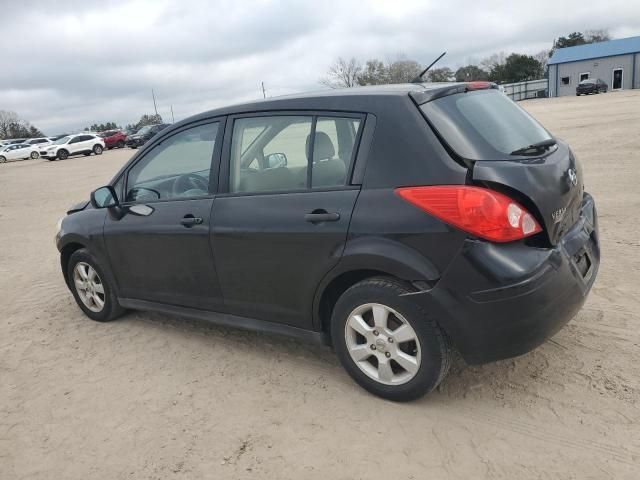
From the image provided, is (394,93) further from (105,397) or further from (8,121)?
(8,121)

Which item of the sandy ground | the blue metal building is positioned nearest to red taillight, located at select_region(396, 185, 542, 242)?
the sandy ground

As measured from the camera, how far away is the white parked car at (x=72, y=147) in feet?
115

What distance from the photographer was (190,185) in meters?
3.91

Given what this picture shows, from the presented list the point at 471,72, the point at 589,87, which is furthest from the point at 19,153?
the point at 471,72

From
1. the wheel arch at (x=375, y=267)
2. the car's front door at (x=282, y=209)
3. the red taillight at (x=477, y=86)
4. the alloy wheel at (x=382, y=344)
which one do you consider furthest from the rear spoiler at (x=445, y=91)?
the alloy wheel at (x=382, y=344)

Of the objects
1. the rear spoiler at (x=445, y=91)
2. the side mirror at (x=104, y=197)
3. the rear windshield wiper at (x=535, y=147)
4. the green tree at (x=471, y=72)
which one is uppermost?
the green tree at (x=471, y=72)

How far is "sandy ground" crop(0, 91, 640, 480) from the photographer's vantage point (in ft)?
8.76

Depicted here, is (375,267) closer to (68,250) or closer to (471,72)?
(68,250)

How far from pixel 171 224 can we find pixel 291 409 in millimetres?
1558

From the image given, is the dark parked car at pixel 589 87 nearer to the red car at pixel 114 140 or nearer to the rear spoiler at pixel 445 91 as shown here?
the red car at pixel 114 140

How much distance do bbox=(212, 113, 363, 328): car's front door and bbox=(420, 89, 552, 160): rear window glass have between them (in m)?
0.48

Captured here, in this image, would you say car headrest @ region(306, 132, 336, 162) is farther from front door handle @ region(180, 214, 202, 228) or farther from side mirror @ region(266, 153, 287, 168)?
front door handle @ region(180, 214, 202, 228)

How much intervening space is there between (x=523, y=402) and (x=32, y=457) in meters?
2.72

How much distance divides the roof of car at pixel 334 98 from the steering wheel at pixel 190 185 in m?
0.47
